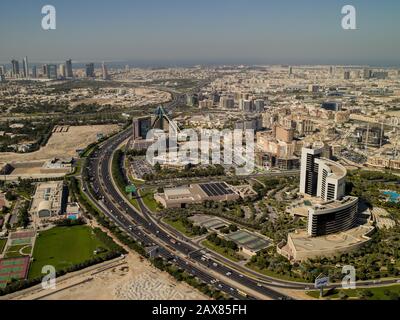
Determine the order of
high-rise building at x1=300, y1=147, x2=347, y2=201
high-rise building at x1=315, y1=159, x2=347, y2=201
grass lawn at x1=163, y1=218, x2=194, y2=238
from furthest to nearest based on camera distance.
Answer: high-rise building at x1=300, y1=147, x2=347, y2=201 < high-rise building at x1=315, y1=159, x2=347, y2=201 < grass lawn at x1=163, y1=218, x2=194, y2=238

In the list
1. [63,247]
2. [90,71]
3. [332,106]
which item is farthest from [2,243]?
[90,71]

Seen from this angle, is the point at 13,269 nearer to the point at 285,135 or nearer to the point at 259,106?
the point at 285,135

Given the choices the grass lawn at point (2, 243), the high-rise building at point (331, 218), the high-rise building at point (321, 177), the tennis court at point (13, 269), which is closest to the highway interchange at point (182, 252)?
the high-rise building at point (331, 218)

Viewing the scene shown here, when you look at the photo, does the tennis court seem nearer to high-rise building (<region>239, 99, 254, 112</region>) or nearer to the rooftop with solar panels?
the rooftop with solar panels

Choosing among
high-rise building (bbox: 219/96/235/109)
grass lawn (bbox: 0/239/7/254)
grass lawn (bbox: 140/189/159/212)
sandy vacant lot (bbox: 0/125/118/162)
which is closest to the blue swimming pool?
grass lawn (bbox: 140/189/159/212)

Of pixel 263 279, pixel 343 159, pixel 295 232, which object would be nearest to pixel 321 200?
pixel 295 232
